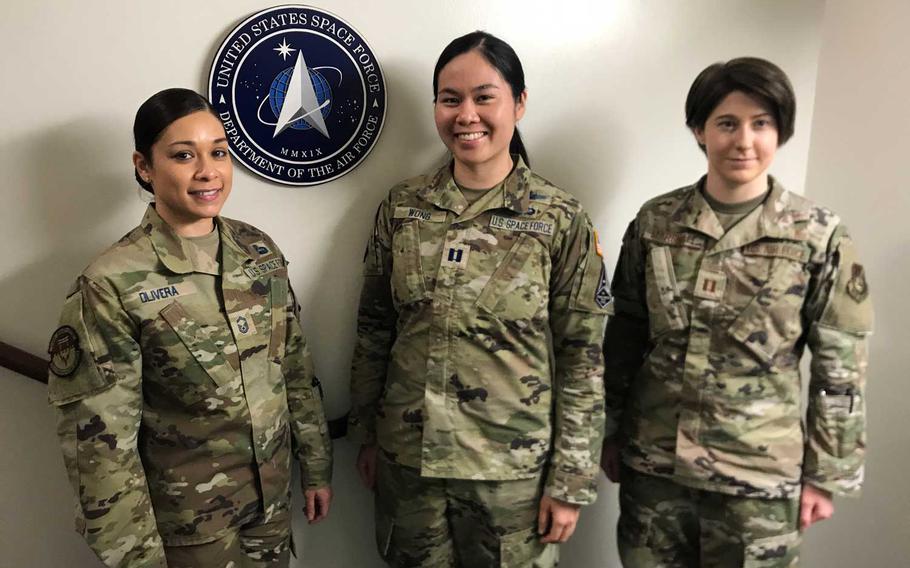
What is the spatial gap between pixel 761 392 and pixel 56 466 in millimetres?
1608

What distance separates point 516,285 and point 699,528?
67 cm

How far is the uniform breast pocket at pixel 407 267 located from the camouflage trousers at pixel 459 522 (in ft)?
1.27

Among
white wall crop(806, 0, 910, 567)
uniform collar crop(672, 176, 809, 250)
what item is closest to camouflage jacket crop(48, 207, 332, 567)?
uniform collar crop(672, 176, 809, 250)

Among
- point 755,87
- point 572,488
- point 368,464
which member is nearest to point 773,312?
point 755,87

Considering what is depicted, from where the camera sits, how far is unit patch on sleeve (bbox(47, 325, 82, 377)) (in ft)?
3.52

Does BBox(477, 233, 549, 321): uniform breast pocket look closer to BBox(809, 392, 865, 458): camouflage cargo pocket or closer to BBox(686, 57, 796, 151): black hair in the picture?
BBox(686, 57, 796, 151): black hair

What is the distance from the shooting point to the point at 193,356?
1154 millimetres

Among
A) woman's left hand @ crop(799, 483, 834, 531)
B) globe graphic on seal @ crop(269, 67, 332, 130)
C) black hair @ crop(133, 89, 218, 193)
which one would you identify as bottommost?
woman's left hand @ crop(799, 483, 834, 531)

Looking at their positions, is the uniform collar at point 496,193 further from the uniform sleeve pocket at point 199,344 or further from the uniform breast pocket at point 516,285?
the uniform sleeve pocket at point 199,344

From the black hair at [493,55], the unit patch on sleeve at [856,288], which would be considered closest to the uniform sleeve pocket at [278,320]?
the black hair at [493,55]

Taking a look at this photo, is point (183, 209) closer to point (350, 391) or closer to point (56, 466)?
point (350, 391)

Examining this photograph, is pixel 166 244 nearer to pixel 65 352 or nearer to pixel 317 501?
pixel 65 352

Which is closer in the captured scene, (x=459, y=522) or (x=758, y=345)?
(x=758, y=345)

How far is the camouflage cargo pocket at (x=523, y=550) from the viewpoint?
4.33 feet
